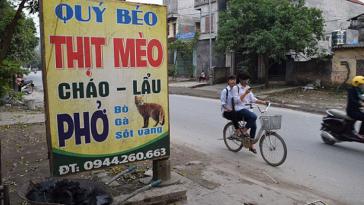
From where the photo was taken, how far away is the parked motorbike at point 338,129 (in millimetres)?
8055

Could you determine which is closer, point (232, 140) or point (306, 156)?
point (306, 156)

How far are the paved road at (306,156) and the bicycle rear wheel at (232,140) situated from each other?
14 cm

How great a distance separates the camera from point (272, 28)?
69.5ft

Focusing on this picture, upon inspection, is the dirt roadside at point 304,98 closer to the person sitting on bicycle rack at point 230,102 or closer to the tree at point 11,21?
the person sitting on bicycle rack at point 230,102

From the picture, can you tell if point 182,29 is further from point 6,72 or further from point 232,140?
point 232,140

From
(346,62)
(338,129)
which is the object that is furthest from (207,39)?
(338,129)

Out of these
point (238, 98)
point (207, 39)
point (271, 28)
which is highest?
point (207, 39)

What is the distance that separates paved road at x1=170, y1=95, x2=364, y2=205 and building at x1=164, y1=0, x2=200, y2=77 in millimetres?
24753

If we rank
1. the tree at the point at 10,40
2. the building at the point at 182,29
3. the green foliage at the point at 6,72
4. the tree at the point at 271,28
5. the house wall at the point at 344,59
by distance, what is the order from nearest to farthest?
the tree at the point at 10,40
the green foliage at the point at 6,72
the house wall at the point at 344,59
the tree at the point at 271,28
the building at the point at 182,29

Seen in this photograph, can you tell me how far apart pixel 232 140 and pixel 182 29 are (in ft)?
114

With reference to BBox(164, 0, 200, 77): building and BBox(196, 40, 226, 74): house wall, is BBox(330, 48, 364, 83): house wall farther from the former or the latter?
BBox(164, 0, 200, 77): building

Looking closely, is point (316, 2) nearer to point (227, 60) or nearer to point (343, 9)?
point (343, 9)

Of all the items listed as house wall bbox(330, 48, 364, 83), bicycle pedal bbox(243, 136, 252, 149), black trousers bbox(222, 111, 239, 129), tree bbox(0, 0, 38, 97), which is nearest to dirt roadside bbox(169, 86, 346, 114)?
house wall bbox(330, 48, 364, 83)

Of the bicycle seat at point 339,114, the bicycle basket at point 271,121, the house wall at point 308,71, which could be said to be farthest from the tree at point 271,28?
the bicycle basket at point 271,121
